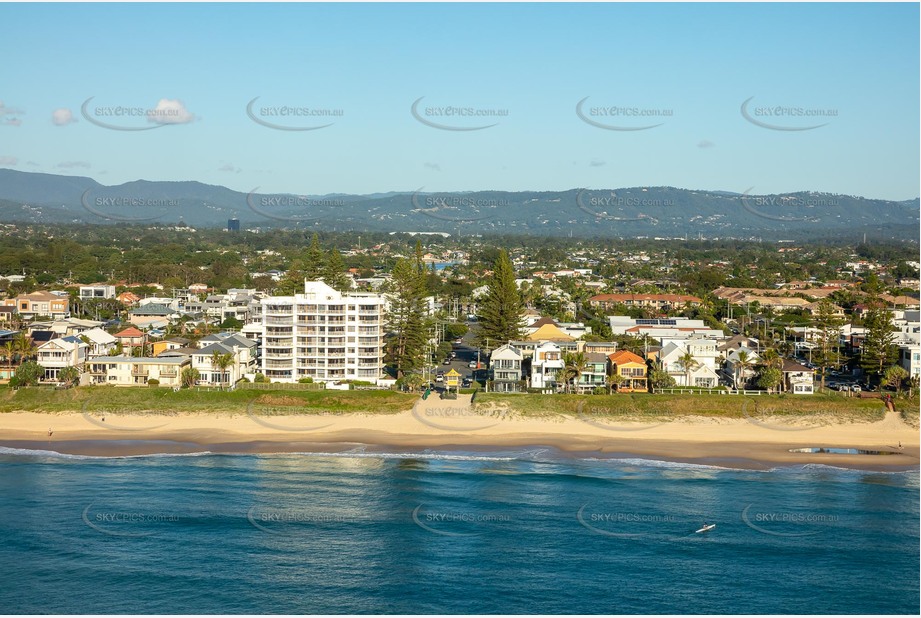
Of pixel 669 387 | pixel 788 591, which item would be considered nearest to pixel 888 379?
pixel 669 387

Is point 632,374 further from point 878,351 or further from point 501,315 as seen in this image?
point 501,315

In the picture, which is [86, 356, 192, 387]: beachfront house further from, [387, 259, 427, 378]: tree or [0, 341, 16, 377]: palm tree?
[387, 259, 427, 378]: tree

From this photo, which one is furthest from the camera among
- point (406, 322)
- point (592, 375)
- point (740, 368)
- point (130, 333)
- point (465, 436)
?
point (130, 333)

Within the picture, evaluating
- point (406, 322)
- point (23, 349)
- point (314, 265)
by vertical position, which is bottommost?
point (23, 349)

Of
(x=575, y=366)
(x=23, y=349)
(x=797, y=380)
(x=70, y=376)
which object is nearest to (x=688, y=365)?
(x=797, y=380)

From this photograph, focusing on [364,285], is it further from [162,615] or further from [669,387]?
[162,615]

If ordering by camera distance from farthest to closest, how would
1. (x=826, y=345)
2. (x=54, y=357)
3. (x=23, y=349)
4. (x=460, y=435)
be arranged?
1. (x=826, y=345)
2. (x=23, y=349)
3. (x=54, y=357)
4. (x=460, y=435)

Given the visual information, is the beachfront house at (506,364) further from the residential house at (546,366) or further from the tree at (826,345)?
the tree at (826,345)

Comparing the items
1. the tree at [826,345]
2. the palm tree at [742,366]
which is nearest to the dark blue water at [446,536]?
the palm tree at [742,366]
